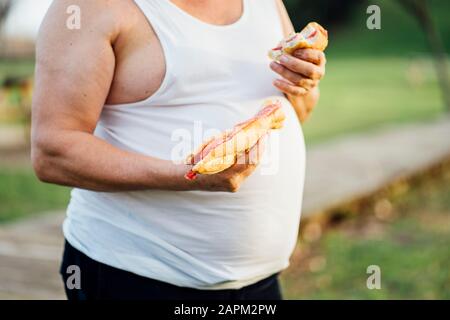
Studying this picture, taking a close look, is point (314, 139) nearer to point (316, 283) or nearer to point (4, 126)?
point (4, 126)

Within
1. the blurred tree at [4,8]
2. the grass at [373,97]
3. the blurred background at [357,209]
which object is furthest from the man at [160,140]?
the blurred tree at [4,8]

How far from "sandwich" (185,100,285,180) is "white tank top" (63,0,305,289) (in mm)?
131

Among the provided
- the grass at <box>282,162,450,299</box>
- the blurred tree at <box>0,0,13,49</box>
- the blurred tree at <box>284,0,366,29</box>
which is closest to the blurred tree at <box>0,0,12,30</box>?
the blurred tree at <box>0,0,13,49</box>

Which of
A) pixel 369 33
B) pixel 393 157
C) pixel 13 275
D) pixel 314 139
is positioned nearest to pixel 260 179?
pixel 13 275

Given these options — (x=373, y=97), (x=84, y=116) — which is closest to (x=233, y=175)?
(x=84, y=116)

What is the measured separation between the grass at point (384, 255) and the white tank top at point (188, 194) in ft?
8.36

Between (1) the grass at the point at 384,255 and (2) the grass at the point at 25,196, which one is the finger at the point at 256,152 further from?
(2) the grass at the point at 25,196

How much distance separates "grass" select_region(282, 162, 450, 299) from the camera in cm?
434

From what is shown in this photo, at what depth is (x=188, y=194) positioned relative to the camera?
1721 mm

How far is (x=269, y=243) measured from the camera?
1.84 metres

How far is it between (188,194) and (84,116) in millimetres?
297

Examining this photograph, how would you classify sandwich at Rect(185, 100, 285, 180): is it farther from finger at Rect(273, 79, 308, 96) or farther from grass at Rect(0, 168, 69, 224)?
grass at Rect(0, 168, 69, 224)

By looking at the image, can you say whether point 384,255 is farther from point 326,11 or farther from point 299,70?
point 326,11
